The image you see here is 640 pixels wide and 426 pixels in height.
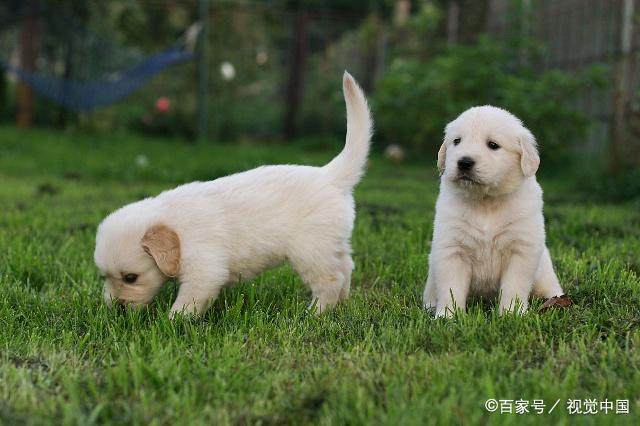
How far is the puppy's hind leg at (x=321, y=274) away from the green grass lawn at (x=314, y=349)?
0.26 feet

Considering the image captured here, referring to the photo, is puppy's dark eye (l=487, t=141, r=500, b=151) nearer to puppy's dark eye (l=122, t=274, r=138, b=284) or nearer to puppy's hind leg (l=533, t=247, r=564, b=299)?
puppy's hind leg (l=533, t=247, r=564, b=299)

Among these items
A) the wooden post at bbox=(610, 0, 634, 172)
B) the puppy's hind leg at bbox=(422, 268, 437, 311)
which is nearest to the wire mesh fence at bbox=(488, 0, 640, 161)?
the wooden post at bbox=(610, 0, 634, 172)

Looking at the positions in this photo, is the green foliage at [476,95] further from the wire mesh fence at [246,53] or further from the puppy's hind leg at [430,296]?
the puppy's hind leg at [430,296]

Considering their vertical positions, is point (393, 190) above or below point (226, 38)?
below

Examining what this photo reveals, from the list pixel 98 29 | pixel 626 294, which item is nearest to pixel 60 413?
pixel 626 294

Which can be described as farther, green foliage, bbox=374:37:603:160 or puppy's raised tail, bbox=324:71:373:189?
green foliage, bbox=374:37:603:160

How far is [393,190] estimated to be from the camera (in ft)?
24.0

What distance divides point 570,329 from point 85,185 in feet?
19.4

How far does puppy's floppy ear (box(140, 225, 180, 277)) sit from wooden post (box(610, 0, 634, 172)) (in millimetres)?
5595

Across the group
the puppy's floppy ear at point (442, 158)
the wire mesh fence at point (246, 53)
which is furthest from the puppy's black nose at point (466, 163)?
the wire mesh fence at point (246, 53)

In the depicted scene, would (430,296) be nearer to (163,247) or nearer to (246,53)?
(163,247)

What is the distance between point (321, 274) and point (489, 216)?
0.73 m

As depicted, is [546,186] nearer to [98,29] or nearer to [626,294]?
[626,294]

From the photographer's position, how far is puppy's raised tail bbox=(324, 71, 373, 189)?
3227mm
